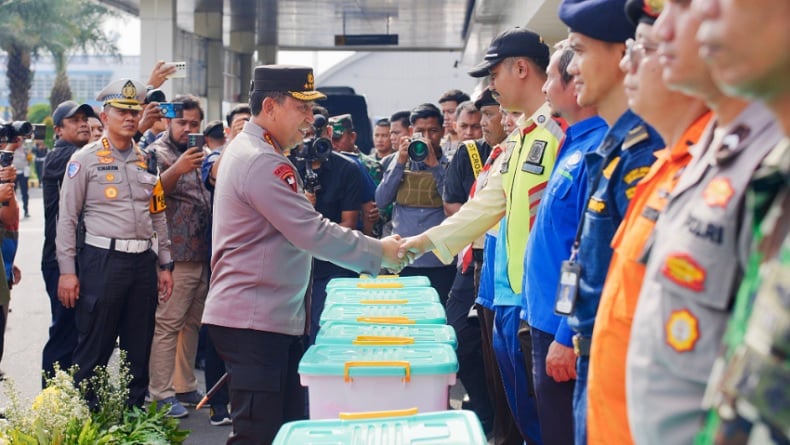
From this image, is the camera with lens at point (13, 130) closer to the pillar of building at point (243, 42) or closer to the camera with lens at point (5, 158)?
the camera with lens at point (5, 158)

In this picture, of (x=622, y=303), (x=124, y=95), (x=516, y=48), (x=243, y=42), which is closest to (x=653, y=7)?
(x=622, y=303)

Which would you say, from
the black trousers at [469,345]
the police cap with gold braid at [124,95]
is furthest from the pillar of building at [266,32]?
the black trousers at [469,345]

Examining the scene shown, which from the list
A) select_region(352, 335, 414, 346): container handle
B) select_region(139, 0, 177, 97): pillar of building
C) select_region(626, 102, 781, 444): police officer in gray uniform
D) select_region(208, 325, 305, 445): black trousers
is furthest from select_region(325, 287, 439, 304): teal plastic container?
select_region(139, 0, 177, 97): pillar of building

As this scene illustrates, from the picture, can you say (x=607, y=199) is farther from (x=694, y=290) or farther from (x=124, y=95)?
(x=124, y=95)

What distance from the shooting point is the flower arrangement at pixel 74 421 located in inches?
169

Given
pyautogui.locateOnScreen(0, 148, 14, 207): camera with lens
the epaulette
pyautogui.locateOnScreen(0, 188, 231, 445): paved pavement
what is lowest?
pyautogui.locateOnScreen(0, 188, 231, 445): paved pavement

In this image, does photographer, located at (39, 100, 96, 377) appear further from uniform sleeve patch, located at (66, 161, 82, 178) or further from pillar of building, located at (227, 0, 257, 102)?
pillar of building, located at (227, 0, 257, 102)

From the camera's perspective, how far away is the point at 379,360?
352 centimetres

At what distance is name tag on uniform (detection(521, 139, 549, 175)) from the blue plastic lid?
794mm

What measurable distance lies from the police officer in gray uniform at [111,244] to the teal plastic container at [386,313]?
1754 mm

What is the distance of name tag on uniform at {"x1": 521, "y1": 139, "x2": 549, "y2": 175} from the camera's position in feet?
12.5

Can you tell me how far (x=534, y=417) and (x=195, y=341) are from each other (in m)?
3.63

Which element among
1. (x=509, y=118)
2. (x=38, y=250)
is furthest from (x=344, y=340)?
(x=38, y=250)

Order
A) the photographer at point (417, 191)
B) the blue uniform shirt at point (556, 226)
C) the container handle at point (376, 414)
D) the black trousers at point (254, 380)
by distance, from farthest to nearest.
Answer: the photographer at point (417, 191) < the black trousers at point (254, 380) < the blue uniform shirt at point (556, 226) < the container handle at point (376, 414)
